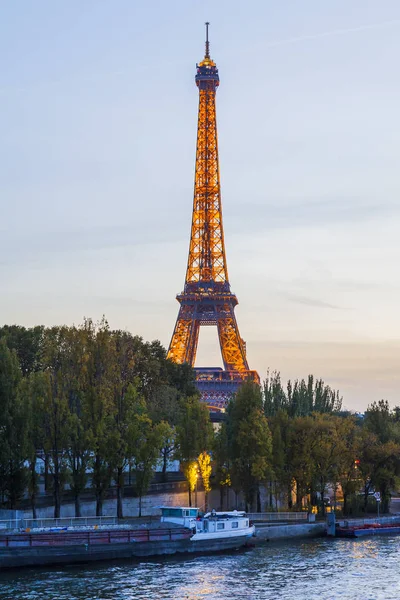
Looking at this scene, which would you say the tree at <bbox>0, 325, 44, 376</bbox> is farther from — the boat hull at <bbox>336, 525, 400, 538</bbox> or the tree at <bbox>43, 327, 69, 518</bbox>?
the boat hull at <bbox>336, 525, 400, 538</bbox>

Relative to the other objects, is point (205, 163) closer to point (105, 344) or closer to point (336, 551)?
point (105, 344)

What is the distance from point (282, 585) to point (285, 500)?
36352mm

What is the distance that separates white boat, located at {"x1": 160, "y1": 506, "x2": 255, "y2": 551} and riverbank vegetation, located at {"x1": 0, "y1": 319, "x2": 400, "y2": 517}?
4.68 meters

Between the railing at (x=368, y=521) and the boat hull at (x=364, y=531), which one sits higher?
the railing at (x=368, y=521)

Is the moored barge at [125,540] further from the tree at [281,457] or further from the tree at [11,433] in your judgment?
the tree at [281,457]

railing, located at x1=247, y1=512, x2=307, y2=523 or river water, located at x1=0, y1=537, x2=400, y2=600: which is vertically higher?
railing, located at x1=247, y1=512, x2=307, y2=523

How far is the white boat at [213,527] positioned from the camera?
6881cm

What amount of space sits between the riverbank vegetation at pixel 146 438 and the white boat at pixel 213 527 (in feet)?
15.4

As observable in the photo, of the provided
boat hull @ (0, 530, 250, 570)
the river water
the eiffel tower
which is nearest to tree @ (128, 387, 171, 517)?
boat hull @ (0, 530, 250, 570)

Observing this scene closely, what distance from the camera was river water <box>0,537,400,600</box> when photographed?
2025 inches

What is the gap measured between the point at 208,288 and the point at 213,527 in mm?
88878

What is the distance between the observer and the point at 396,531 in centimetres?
8519

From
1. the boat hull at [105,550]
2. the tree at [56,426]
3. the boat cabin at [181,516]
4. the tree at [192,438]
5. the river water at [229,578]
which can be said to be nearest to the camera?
the river water at [229,578]

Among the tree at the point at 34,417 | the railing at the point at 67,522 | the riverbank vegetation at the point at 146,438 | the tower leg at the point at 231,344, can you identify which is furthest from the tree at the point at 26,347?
the tower leg at the point at 231,344
